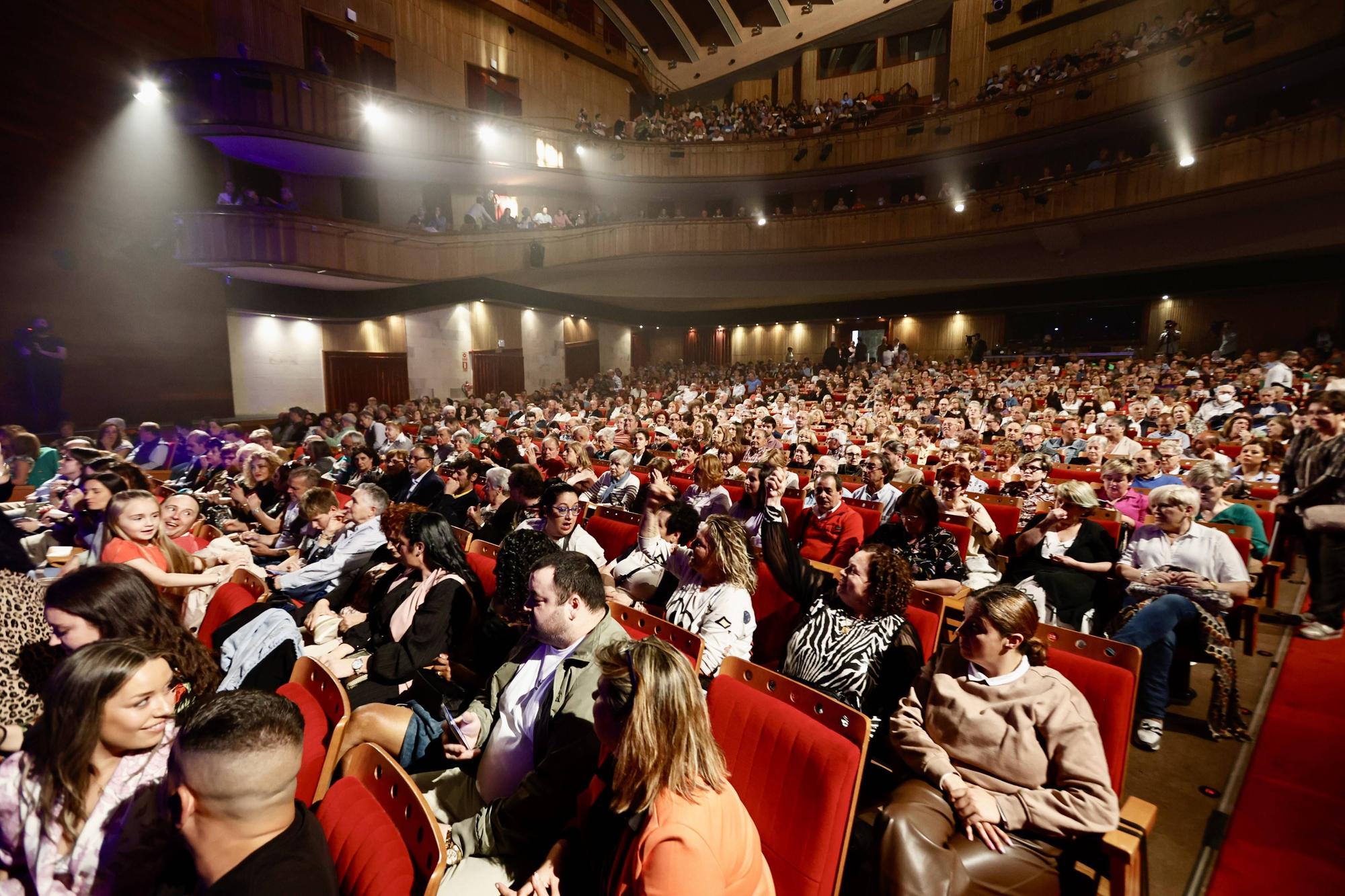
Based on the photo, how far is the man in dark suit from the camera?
5.08 m

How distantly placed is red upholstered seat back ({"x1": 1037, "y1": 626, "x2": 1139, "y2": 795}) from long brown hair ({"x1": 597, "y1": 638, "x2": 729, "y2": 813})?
1.29 meters

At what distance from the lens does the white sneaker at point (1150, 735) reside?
8.15 ft

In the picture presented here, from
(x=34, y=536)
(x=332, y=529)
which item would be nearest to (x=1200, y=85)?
(x=332, y=529)

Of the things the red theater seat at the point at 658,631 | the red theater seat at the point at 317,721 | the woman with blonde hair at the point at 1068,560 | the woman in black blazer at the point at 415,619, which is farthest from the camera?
the woman with blonde hair at the point at 1068,560

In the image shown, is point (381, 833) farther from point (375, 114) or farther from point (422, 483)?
point (375, 114)

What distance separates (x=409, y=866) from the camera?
1232 mm

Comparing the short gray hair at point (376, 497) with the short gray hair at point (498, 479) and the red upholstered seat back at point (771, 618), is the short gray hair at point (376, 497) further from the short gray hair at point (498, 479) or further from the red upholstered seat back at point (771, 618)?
the red upholstered seat back at point (771, 618)

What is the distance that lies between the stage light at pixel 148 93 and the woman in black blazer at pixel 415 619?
1190 centimetres

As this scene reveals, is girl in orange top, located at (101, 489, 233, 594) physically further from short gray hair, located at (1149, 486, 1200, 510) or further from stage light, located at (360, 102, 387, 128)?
stage light, located at (360, 102, 387, 128)

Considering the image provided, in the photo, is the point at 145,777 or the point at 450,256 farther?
the point at 450,256

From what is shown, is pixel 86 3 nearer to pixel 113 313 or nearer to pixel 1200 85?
pixel 113 313

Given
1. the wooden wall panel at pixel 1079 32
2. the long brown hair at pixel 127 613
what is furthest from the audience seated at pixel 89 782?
the wooden wall panel at pixel 1079 32

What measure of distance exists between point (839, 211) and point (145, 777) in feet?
52.7

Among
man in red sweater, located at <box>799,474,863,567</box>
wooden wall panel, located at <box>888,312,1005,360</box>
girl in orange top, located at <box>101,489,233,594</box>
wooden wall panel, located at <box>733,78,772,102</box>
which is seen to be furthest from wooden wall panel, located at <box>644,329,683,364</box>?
girl in orange top, located at <box>101,489,233,594</box>
